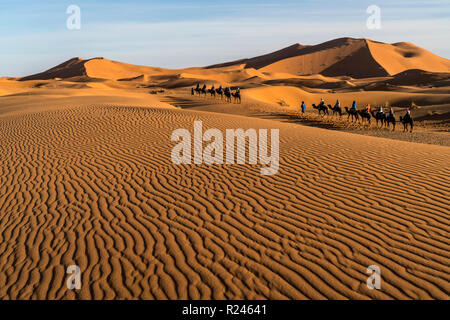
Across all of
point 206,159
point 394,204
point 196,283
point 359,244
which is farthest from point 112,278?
point 206,159

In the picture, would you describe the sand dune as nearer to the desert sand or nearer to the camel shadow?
the camel shadow

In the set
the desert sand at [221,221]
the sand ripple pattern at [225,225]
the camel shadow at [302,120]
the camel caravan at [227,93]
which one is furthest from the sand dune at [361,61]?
the sand ripple pattern at [225,225]

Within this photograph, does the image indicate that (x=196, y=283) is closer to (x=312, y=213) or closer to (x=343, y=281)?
(x=343, y=281)

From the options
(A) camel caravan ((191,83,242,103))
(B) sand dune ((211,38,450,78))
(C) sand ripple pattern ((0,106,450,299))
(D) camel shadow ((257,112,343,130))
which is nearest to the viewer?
(C) sand ripple pattern ((0,106,450,299))

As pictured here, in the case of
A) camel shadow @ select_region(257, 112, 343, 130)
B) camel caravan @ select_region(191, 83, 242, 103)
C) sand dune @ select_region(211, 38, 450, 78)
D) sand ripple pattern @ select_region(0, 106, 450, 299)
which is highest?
sand dune @ select_region(211, 38, 450, 78)

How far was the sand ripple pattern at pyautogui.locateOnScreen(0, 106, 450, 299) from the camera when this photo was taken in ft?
16.8

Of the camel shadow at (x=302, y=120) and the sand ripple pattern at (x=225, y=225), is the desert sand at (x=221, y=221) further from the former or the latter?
the camel shadow at (x=302, y=120)

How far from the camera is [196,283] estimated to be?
514cm

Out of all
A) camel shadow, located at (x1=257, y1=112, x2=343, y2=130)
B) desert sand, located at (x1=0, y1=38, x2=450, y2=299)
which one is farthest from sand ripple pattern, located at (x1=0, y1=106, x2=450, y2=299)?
camel shadow, located at (x1=257, y1=112, x2=343, y2=130)

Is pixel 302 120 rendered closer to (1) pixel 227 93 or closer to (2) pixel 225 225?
(1) pixel 227 93

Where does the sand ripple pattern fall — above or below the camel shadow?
below

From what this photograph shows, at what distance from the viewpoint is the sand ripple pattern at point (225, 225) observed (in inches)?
201

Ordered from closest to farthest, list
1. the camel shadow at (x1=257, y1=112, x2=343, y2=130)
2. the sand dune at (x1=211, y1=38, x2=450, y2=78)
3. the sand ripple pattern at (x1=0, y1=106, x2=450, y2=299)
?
the sand ripple pattern at (x1=0, y1=106, x2=450, y2=299) < the camel shadow at (x1=257, y1=112, x2=343, y2=130) < the sand dune at (x1=211, y1=38, x2=450, y2=78)

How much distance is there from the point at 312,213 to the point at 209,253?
90.8 inches
